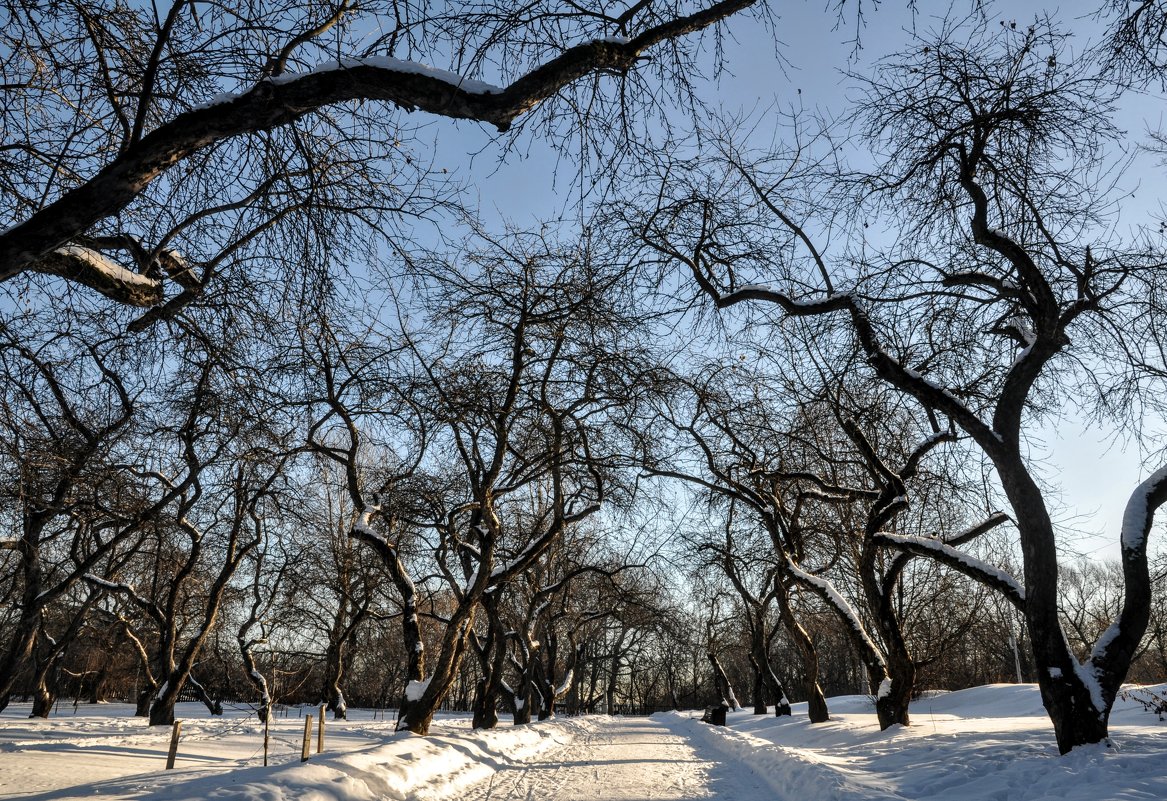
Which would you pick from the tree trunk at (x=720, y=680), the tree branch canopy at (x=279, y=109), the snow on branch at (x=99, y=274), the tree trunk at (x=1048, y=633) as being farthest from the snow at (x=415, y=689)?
the tree trunk at (x=720, y=680)

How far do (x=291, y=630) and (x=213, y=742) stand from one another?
13.2 meters

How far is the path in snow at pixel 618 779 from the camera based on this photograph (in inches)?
336

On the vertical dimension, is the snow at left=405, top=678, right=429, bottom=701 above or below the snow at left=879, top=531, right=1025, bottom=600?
below

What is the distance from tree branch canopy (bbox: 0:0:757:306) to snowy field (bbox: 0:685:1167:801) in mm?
4484

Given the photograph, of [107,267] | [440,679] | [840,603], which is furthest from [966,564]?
[107,267]

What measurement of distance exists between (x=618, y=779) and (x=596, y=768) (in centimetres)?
151

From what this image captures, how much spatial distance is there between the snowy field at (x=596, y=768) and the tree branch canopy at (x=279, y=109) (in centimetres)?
448

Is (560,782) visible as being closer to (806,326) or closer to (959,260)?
(806,326)

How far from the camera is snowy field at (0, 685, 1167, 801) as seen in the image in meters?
6.56

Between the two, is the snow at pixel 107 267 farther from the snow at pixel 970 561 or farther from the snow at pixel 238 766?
the snow at pixel 970 561

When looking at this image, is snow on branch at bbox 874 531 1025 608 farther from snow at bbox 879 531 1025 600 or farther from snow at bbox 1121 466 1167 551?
snow at bbox 1121 466 1167 551

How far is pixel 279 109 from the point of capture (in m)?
4.09

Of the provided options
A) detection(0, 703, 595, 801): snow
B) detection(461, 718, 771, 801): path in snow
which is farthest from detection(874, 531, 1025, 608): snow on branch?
detection(0, 703, 595, 801): snow

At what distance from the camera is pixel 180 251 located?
5.85m
